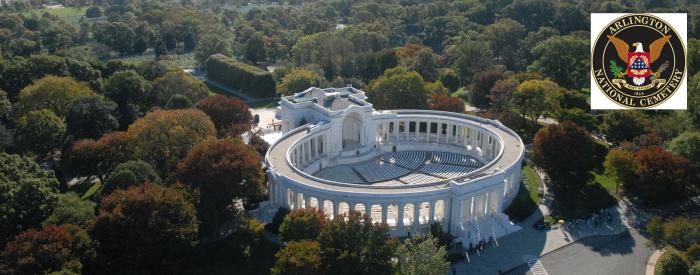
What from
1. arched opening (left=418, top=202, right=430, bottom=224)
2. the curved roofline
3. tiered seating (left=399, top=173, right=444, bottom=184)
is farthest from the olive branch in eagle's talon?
arched opening (left=418, top=202, right=430, bottom=224)

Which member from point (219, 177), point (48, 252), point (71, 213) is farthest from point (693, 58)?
point (48, 252)

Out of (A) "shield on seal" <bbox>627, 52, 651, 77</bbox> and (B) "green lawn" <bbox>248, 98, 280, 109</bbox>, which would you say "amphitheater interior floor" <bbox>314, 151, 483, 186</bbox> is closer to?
(A) "shield on seal" <bbox>627, 52, 651, 77</bbox>

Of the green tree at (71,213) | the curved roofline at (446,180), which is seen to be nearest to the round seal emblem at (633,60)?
the curved roofline at (446,180)

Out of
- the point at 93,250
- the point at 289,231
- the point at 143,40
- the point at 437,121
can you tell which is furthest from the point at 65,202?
the point at 143,40

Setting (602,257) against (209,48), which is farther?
(209,48)

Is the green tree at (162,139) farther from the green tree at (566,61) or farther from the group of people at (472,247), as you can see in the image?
the green tree at (566,61)

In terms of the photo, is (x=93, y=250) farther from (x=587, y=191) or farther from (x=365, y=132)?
(x=587, y=191)

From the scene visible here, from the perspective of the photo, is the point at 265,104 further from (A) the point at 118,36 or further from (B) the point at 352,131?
(A) the point at 118,36
